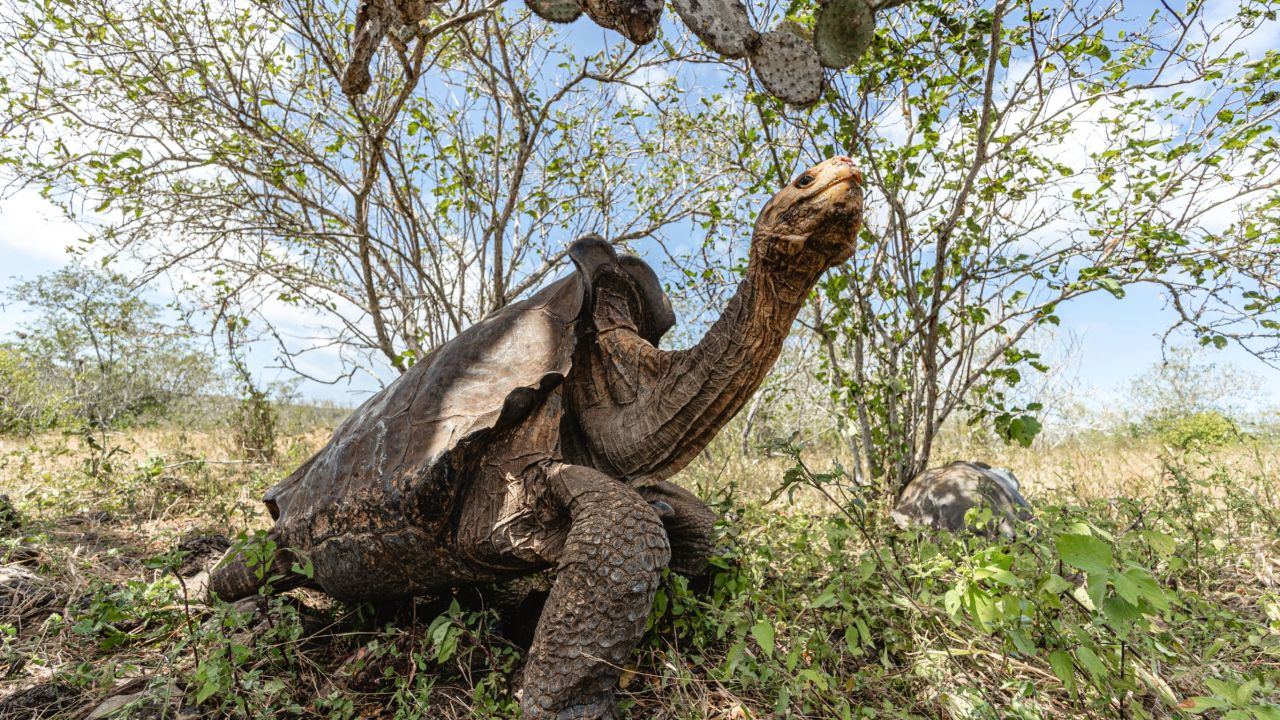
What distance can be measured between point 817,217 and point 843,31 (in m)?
1.30

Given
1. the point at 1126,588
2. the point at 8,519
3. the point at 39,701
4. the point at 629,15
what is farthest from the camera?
the point at 8,519

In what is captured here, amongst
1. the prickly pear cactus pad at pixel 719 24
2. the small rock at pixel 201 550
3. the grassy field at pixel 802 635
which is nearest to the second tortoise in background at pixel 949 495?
the grassy field at pixel 802 635

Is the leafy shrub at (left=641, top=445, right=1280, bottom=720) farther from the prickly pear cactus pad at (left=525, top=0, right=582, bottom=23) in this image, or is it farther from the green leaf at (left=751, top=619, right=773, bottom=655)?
the prickly pear cactus pad at (left=525, top=0, right=582, bottom=23)

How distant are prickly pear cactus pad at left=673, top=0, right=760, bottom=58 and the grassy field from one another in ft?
5.20

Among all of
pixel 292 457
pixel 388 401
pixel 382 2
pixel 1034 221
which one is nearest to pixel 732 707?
pixel 388 401

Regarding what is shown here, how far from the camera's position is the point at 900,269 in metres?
4.18

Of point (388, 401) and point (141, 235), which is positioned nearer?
point (388, 401)

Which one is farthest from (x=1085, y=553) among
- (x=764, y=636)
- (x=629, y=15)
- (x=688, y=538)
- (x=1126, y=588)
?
(x=629, y=15)

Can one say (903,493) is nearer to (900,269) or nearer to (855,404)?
(855,404)

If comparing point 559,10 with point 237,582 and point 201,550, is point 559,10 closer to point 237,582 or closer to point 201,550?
point 237,582

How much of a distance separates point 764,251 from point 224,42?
4.84 m

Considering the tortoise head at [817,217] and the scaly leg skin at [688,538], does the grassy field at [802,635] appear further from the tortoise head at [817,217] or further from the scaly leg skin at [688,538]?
the tortoise head at [817,217]

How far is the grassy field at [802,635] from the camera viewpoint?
164 centimetres

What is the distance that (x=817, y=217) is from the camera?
1.91 metres
